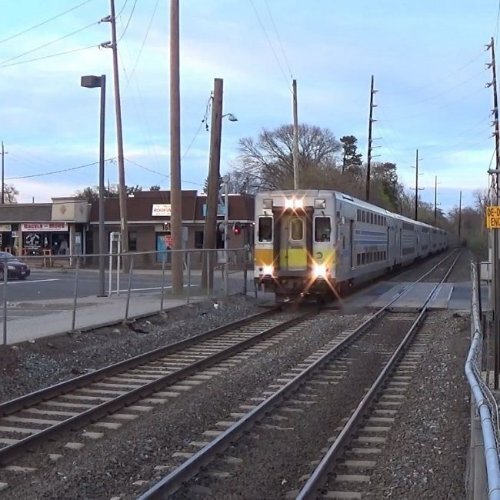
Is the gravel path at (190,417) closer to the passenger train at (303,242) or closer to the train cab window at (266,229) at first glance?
the passenger train at (303,242)

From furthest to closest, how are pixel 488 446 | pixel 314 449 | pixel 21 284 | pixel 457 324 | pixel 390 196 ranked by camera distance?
pixel 390 196 → pixel 457 324 → pixel 21 284 → pixel 314 449 → pixel 488 446

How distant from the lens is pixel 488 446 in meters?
3.27

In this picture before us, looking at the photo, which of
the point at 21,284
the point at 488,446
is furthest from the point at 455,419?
the point at 21,284

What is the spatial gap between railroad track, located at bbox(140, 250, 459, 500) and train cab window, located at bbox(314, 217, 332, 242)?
14.5 ft

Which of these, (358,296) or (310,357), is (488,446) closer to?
(310,357)

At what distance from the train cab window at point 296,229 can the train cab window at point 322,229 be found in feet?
2.19

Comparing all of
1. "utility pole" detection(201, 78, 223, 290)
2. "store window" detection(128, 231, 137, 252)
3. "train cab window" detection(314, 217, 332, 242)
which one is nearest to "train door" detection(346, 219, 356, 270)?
"train cab window" detection(314, 217, 332, 242)

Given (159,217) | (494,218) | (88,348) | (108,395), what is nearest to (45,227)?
(159,217)

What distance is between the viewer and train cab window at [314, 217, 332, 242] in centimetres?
2136

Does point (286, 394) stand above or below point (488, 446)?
below

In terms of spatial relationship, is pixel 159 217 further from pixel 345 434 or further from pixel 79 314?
pixel 345 434

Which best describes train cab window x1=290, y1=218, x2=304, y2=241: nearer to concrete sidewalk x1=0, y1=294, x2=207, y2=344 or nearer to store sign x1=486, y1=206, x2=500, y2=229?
concrete sidewalk x1=0, y1=294, x2=207, y2=344

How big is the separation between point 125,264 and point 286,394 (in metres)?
23.1

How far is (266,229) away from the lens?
22078 millimetres
